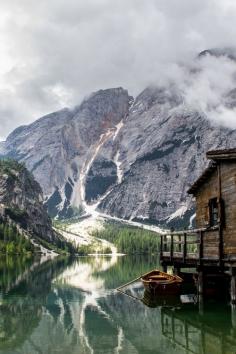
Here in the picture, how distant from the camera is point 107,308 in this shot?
115 feet

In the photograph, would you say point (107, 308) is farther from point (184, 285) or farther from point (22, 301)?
point (184, 285)

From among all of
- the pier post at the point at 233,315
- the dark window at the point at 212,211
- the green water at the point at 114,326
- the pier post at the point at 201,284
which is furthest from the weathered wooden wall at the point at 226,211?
the green water at the point at 114,326

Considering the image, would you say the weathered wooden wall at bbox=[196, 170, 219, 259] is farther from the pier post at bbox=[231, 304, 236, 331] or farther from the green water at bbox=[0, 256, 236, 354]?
the green water at bbox=[0, 256, 236, 354]

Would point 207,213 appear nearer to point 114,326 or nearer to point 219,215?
point 219,215

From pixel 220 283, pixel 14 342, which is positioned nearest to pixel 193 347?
pixel 14 342

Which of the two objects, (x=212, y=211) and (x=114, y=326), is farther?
(x=212, y=211)

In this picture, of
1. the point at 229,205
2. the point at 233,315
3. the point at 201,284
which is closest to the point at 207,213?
the point at 201,284

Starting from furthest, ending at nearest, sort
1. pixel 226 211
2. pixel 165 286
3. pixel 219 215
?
pixel 165 286
pixel 219 215
pixel 226 211

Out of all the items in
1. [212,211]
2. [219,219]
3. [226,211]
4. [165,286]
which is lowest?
[165,286]

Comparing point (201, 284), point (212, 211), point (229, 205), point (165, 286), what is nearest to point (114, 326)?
point (165, 286)

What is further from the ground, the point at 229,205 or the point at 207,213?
the point at 207,213

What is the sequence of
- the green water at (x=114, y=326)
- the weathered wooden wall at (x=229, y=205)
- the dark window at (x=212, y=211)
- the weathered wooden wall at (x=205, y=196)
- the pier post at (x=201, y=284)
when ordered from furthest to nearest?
the dark window at (x=212, y=211)
the weathered wooden wall at (x=205, y=196)
the pier post at (x=201, y=284)
the weathered wooden wall at (x=229, y=205)
the green water at (x=114, y=326)

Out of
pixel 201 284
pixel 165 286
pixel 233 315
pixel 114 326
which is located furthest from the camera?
pixel 165 286

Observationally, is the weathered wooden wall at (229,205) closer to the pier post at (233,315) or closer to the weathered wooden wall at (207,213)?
the weathered wooden wall at (207,213)
